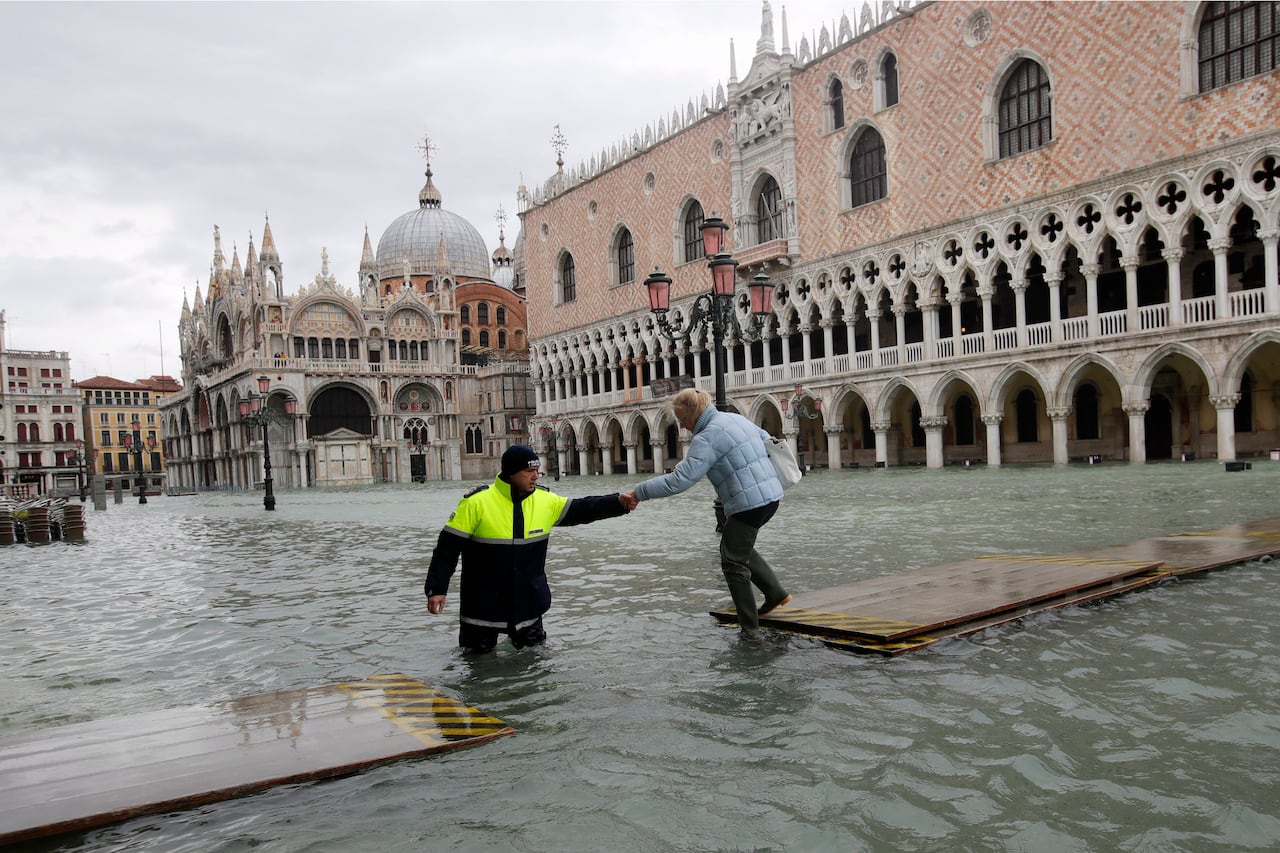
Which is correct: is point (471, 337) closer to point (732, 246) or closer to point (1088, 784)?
point (732, 246)

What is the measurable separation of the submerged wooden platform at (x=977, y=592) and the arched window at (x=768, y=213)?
27408mm

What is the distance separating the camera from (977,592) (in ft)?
19.6

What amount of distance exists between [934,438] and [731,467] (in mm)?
24723

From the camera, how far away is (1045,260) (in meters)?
24.8

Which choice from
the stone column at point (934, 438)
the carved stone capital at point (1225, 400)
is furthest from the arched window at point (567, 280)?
the carved stone capital at point (1225, 400)

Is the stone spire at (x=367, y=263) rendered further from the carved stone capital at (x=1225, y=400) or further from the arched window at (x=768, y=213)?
the carved stone capital at (x=1225, y=400)

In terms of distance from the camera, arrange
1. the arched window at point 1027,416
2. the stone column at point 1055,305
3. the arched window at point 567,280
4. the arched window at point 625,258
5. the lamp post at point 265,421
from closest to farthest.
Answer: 1. the lamp post at point 265,421
2. the stone column at point 1055,305
3. the arched window at point 1027,416
4. the arched window at point 625,258
5. the arched window at point 567,280

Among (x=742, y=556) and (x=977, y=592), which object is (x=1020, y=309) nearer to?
(x=977, y=592)

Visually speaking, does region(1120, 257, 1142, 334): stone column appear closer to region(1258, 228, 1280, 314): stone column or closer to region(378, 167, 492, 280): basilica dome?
region(1258, 228, 1280, 314): stone column

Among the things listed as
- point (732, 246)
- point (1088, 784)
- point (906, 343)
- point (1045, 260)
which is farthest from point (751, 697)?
point (732, 246)

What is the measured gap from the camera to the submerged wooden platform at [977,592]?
518 centimetres

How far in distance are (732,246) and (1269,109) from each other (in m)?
18.5

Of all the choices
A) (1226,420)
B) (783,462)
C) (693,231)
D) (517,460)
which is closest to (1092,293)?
(1226,420)

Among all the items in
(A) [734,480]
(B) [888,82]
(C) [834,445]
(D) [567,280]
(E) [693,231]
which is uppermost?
(B) [888,82]
